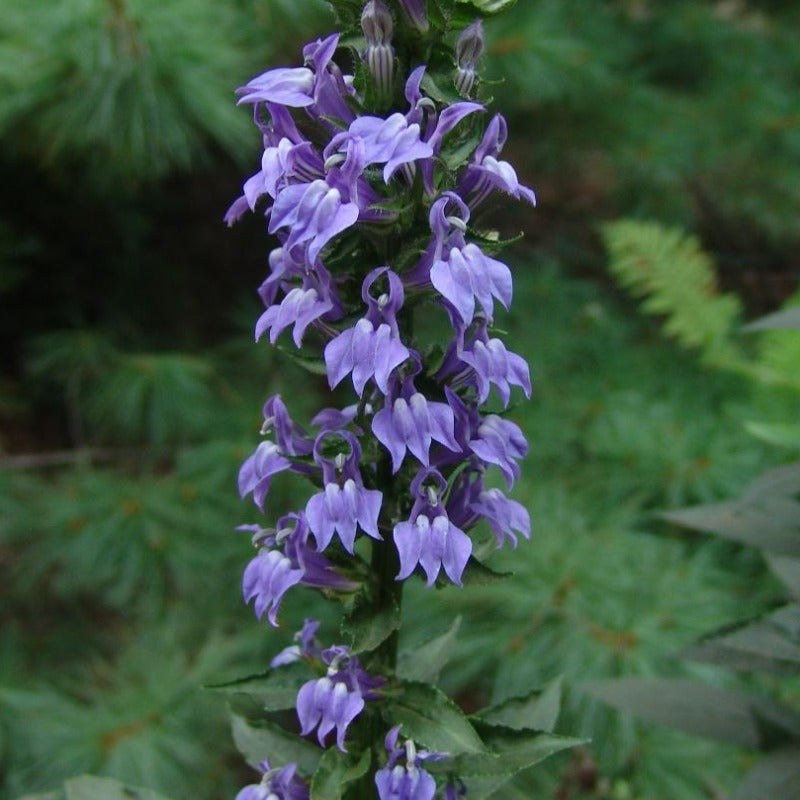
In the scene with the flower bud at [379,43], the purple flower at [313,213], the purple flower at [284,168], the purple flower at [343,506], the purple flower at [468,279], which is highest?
the flower bud at [379,43]

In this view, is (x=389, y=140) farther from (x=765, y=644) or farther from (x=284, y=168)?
(x=765, y=644)

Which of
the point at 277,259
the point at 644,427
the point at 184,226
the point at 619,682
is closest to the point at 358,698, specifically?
the point at 277,259

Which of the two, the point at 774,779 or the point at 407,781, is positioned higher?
the point at 407,781

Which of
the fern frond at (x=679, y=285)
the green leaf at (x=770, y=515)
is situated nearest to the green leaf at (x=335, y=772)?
the green leaf at (x=770, y=515)

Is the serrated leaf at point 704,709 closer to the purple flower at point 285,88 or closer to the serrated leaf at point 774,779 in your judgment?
the serrated leaf at point 774,779

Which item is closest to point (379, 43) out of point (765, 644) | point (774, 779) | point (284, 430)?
point (284, 430)

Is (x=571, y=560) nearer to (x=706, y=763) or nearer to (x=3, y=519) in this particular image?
(x=706, y=763)
